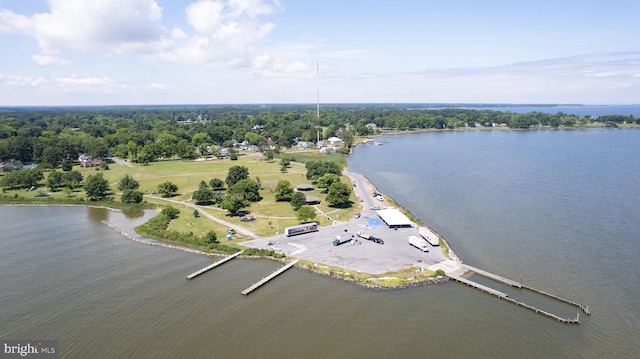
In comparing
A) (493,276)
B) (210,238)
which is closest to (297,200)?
(210,238)

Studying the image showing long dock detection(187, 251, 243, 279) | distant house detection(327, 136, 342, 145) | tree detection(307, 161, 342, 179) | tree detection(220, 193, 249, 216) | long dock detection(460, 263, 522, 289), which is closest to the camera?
long dock detection(460, 263, 522, 289)

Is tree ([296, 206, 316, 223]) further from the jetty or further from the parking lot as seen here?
the jetty

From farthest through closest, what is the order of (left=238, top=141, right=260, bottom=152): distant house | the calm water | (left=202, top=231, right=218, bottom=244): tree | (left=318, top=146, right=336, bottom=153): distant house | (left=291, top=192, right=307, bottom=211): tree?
(left=238, top=141, right=260, bottom=152): distant house < (left=318, top=146, right=336, bottom=153): distant house < (left=291, top=192, right=307, bottom=211): tree < (left=202, top=231, right=218, bottom=244): tree < the calm water

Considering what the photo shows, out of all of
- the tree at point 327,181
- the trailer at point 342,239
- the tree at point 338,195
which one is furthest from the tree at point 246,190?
the trailer at point 342,239

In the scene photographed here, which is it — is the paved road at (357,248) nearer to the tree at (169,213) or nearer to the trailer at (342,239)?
the trailer at (342,239)

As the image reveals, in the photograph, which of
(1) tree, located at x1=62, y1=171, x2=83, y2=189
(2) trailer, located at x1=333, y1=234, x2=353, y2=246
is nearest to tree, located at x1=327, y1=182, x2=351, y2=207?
(2) trailer, located at x1=333, y1=234, x2=353, y2=246

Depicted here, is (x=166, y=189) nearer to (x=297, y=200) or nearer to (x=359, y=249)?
(x=297, y=200)

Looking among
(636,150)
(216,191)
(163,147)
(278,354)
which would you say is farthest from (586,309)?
(636,150)
